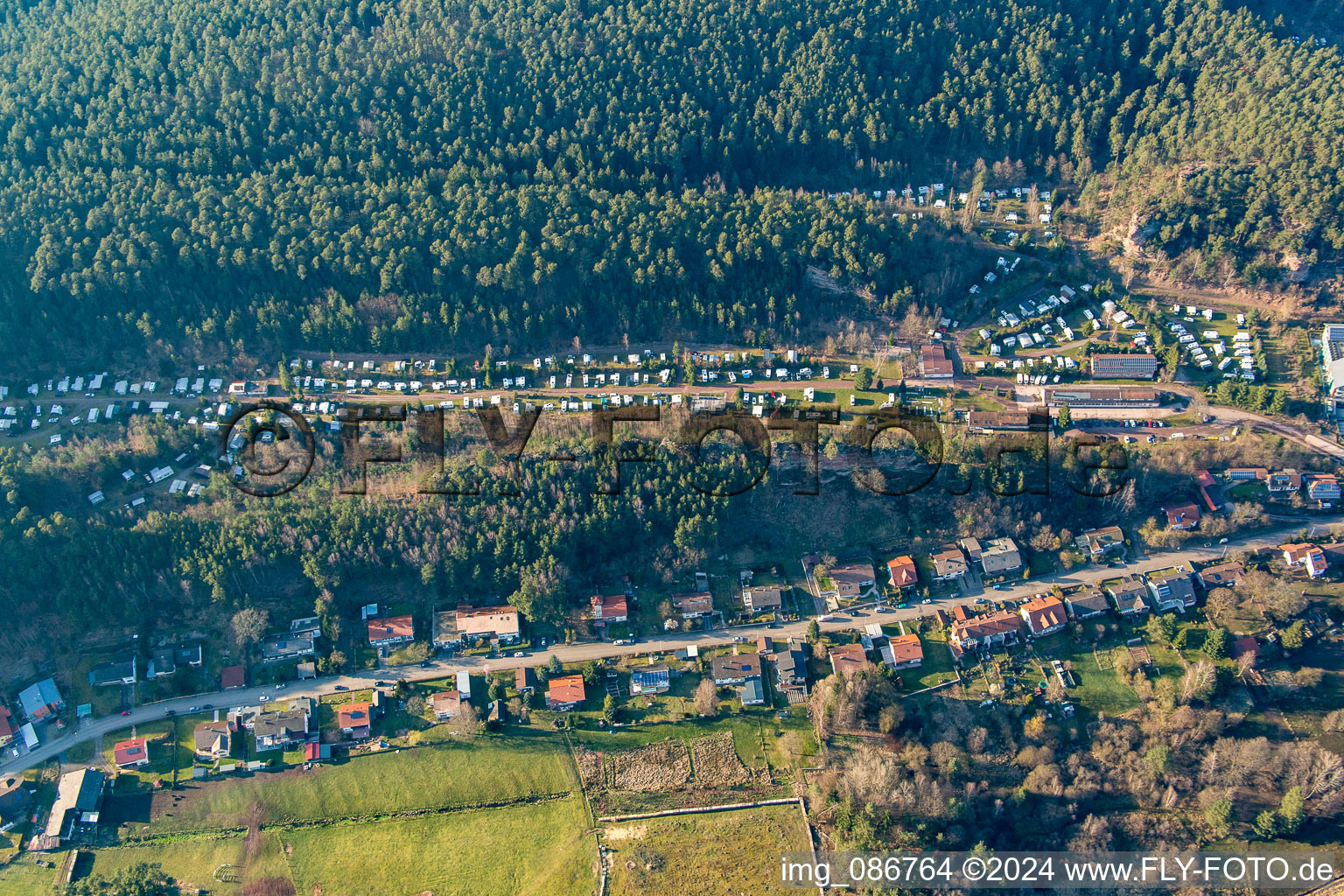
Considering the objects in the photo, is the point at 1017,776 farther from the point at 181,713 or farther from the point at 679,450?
the point at 181,713

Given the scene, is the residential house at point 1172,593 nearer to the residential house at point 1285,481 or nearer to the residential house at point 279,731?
the residential house at point 1285,481

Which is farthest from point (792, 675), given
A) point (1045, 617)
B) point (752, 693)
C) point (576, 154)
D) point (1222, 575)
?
point (576, 154)

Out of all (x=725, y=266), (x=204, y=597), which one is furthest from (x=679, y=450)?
(x=204, y=597)

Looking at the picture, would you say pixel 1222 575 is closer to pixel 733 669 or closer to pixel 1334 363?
pixel 1334 363

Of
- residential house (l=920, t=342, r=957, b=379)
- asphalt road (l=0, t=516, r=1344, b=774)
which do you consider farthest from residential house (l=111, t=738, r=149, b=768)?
residential house (l=920, t=342, r=957, b=379)

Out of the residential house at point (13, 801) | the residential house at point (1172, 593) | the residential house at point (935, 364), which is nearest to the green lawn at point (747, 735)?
the residential house at point (1172, 593)

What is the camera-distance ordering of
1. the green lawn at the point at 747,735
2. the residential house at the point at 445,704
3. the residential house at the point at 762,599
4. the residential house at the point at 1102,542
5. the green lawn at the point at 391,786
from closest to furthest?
the green lawn at the point at 391,786 < the green lawn at the point at 747,735 < the residential house at the point at 445,704 < the residential house at the point at 762,599 < the residential house at the point at 1102,542
